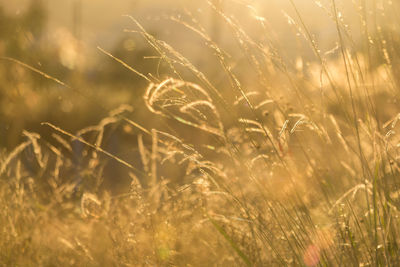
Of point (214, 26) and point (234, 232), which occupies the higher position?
point (214, 26)

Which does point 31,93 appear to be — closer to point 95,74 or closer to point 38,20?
point 38,20

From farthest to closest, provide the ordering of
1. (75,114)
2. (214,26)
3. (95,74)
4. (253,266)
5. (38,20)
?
(95,74) → (38,20) → (75,114) → (214,26) → (253,266)

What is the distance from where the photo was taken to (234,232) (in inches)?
72.1

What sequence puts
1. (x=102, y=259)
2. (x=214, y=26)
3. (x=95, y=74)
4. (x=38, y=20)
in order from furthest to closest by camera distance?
(x=95, y=74), (x=38, y=20), (x=214, y=26), (x=102, y=259)

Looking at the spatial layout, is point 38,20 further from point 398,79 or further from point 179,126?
point 398,79

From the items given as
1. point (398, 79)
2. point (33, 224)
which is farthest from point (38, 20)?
point (398, 79)

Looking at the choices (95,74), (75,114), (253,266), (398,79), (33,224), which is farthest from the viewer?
(95,74)

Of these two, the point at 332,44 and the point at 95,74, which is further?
the point at 95,74

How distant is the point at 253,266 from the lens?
5.12 feet

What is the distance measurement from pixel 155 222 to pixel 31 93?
22.0 ft

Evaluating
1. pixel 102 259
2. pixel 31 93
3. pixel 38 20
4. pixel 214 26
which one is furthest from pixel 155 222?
pixel 38 20

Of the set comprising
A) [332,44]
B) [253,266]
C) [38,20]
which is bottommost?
[253,266]

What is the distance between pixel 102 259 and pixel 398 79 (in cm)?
126

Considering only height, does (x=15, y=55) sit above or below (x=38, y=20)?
below
